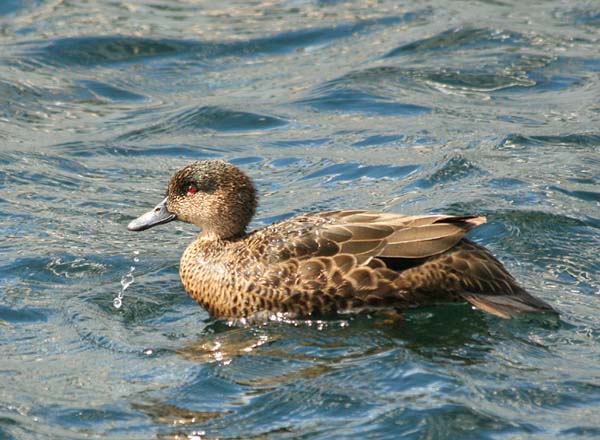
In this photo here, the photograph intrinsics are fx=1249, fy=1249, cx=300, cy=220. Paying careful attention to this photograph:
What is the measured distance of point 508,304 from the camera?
26.6ft

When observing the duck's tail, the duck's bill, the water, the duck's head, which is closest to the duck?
the duck's tail

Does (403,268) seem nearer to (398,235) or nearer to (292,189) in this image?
(398,235)

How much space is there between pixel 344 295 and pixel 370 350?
510 mm

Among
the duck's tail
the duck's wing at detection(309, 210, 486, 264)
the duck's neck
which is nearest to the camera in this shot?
the duck's tail

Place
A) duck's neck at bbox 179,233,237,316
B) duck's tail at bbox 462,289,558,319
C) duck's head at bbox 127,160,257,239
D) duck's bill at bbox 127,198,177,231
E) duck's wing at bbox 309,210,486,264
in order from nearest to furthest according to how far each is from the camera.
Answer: duck's tail at bbox 462,289,558,319 < duck's wing at bbox 309,210,486,264 < duck's neck at bbox 179,233,237,316 < duck's head at bbox 127,160,257,239 < duck's bill at bbox 127,198,177,231

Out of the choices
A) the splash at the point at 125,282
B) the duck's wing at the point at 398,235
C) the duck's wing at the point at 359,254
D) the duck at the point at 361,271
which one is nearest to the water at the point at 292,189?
the splash at the point at 125,282

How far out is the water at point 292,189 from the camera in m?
7.22

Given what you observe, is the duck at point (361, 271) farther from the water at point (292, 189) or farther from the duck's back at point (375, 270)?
the water at point (292, 189)

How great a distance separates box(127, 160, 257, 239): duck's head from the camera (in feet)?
29.6

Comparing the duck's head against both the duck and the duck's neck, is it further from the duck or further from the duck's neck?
the duck

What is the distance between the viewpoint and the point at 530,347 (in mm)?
7859

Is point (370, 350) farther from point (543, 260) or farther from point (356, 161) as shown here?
point (356, 161)

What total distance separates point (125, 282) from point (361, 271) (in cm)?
212

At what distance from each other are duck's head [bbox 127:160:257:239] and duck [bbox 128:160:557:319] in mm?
391
